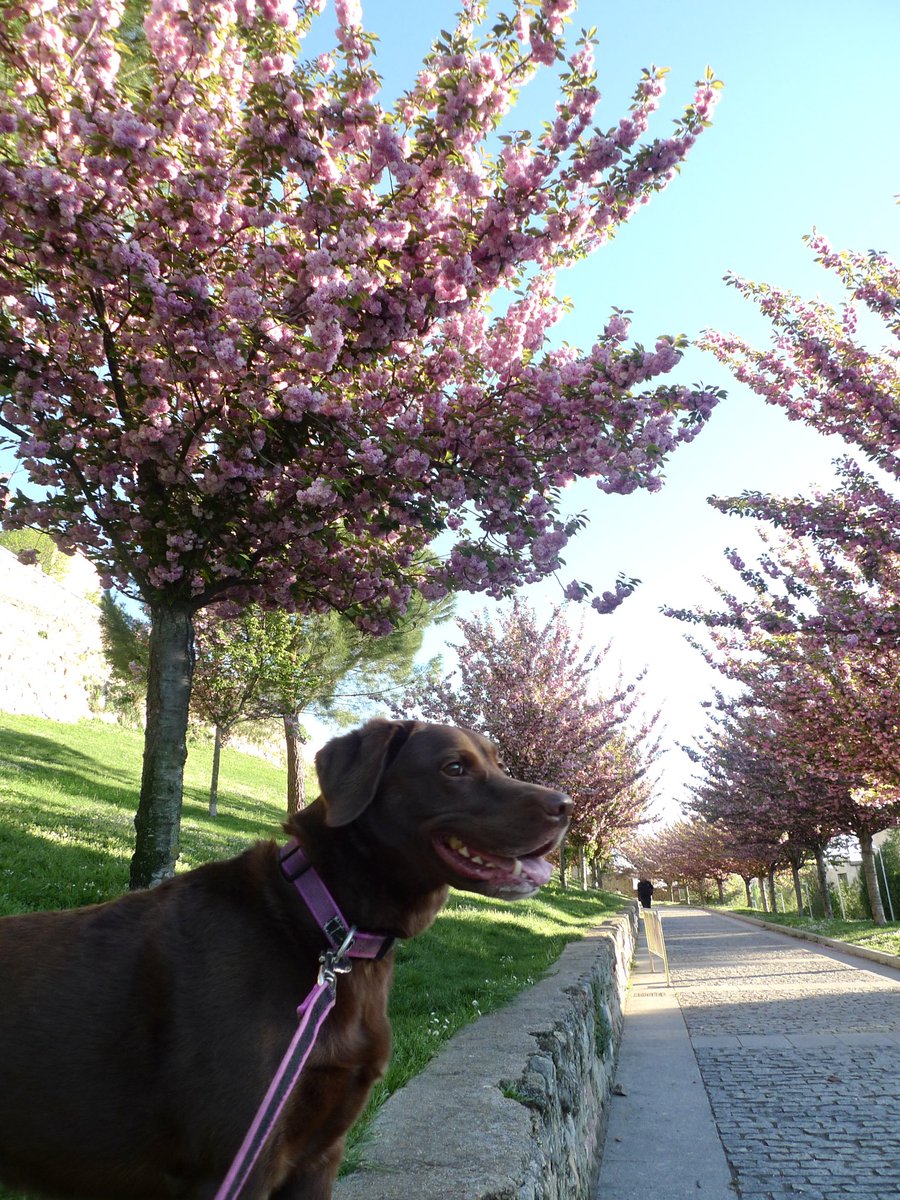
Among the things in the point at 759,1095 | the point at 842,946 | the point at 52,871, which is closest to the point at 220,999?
the point at 759,1095

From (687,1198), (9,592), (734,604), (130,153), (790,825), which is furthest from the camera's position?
(9,592)

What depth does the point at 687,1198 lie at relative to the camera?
171 inches

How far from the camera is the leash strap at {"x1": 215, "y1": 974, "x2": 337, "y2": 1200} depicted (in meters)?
1.68

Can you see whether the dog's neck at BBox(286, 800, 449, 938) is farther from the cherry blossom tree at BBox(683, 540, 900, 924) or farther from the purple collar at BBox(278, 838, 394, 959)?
the cherry blossom tree at BBox(683, 540, 900, 924)

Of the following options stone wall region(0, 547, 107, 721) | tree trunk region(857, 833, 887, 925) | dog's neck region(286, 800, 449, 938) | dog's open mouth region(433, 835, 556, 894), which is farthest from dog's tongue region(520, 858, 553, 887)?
stone wall region(0, 547, 107, 721)

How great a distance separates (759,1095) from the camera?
6188 millimetres

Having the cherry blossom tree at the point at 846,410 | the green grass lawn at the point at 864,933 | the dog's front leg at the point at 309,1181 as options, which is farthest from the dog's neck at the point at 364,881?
the green grass lawn at the point at 864,933

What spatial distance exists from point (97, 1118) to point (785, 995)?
11563mm

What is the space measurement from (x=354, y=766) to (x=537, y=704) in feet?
61.9

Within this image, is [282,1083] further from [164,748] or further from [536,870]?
[164,748]

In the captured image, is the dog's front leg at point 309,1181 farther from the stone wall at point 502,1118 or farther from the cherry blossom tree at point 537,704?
the cherry blossom tree at point 537,704

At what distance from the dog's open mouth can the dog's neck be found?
9 centimetres

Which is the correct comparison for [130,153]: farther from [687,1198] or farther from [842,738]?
[842,738]

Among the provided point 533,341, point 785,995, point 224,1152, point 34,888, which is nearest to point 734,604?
point 785,995
